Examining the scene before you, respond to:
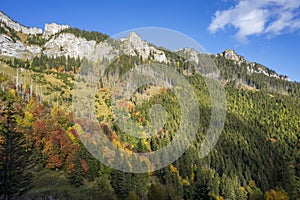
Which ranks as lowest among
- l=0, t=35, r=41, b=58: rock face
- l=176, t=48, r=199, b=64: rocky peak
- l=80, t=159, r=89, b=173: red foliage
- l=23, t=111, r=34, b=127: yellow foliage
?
l=80, t=159, r=89, b=173: red foliage

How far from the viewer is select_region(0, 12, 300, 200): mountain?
135ft

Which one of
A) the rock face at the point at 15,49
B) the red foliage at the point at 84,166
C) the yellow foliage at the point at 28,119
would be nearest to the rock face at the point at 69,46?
the rock face at the point at 15,49

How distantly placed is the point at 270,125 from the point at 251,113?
1742cm

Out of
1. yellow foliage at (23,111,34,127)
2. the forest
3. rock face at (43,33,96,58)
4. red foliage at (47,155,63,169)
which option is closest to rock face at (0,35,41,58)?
rock face at (43,33,96,58)

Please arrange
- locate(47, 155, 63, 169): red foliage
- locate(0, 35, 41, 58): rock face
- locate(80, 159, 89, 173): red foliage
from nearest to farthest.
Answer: locate(47, 155, 63, 169): red foliage, locate(80, 159, 89, 173): red foliage, locate(0, 35, 41, 58): rock face

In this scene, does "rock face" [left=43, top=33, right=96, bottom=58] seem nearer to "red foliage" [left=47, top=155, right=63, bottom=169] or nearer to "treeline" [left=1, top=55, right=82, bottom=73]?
"treeline" [left=1, top=55, right=82, bottom=73]

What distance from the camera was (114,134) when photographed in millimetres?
75750

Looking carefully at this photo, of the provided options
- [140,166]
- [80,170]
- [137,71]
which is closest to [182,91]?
[137,71]

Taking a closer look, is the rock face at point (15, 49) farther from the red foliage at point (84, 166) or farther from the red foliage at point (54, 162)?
the red foliage at point (84, 166)

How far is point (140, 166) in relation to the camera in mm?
59750

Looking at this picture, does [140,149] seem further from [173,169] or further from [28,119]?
[28,119]

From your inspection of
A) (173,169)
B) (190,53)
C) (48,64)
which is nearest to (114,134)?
(173,169)

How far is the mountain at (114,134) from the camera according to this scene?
41.1 meters

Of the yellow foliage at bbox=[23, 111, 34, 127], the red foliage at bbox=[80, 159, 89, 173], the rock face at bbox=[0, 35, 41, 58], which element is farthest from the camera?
the rock face at bbox=[0, 35, 41, 58]
